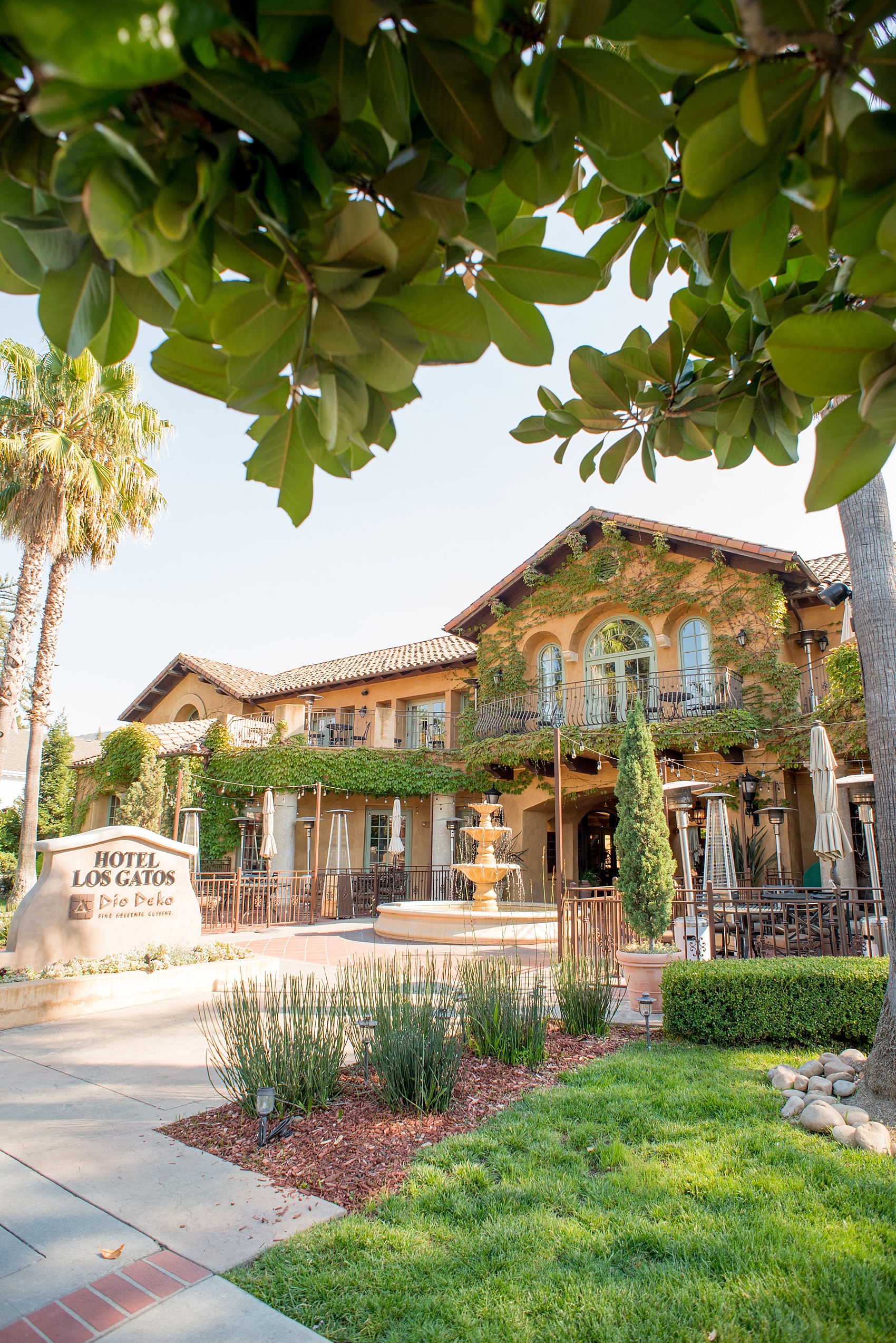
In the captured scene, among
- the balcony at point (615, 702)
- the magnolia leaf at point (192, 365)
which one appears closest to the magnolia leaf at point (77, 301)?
the magnolia leaf at point (192, 365)

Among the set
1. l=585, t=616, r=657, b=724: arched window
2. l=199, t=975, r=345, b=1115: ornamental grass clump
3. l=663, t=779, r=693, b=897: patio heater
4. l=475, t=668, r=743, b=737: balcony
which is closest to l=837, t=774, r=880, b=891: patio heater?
l=663, t=779, r=693, b=897: patio heater

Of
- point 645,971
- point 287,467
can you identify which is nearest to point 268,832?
point 645,971

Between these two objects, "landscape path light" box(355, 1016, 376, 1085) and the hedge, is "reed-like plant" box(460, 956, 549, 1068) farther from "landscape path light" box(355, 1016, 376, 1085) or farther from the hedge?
the hedge

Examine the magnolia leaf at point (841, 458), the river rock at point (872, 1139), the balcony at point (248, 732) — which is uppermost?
the balcony at point (248, 732)

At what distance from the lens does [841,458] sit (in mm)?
1060

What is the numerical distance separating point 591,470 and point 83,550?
13.7 meters

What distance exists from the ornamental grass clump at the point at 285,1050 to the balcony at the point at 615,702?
1050 centimetres

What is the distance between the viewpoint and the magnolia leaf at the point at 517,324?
1.11 metres

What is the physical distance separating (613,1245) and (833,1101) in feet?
7.45

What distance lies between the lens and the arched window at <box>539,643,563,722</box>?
17906mm

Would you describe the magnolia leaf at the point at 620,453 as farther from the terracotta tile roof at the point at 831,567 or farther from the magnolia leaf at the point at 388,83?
the terracotta tile roof at the point at 831,567

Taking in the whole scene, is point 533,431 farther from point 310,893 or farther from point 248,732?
point 248,732

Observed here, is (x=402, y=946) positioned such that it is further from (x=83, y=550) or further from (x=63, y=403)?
(x=63, y=403)

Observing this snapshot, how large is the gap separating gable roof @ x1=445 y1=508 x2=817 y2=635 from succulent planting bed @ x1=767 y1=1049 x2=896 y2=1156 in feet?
37.7
